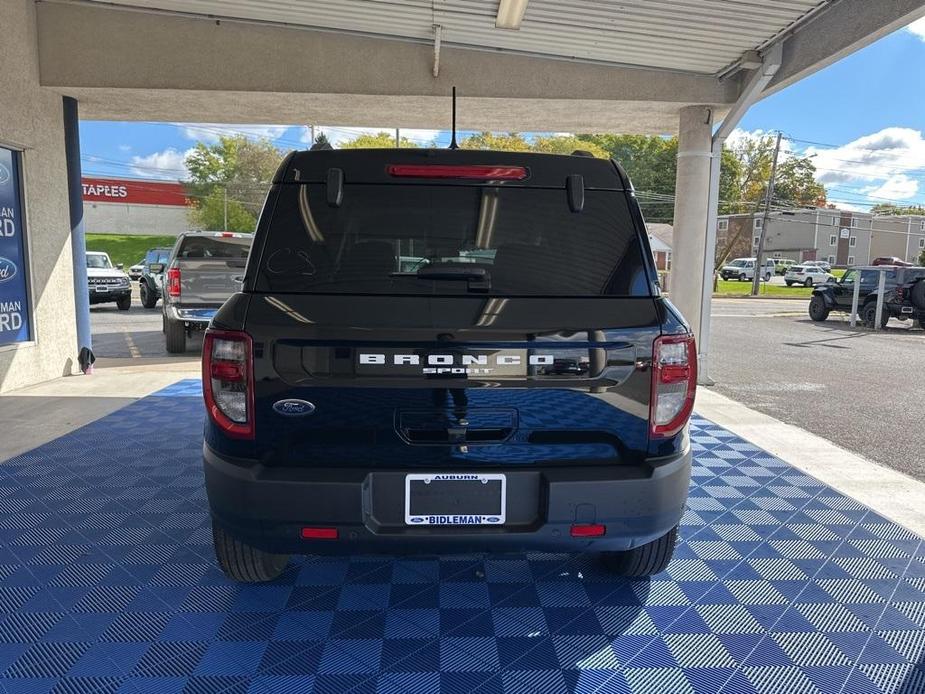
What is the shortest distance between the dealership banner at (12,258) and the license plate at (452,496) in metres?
6.54

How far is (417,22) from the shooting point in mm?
6508

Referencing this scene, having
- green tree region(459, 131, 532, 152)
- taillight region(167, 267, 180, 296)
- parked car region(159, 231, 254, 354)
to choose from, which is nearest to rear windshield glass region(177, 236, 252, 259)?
parked car region(159, 231, 254, 354)

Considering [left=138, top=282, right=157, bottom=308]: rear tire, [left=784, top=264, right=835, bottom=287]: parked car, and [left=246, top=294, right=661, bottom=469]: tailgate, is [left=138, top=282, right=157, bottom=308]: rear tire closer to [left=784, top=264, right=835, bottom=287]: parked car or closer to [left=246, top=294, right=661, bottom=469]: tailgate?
[left=246, top=294, right=661, bottom=469]: tailgate

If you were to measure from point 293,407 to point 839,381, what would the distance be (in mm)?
8869

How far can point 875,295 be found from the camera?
16453mm

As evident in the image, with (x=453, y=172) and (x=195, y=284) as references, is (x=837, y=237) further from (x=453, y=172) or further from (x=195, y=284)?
(x=453, y=172)

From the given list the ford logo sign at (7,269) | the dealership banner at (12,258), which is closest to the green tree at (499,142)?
the dealership banner at (12,258)

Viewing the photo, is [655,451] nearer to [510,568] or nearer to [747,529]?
[510,568]

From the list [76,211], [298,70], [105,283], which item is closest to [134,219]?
[105,283]

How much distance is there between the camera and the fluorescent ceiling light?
18.8 feet

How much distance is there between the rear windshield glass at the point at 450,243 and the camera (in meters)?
2.23

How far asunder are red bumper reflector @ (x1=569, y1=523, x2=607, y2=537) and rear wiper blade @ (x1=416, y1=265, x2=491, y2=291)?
34.9 inches

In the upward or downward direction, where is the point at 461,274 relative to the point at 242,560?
upward

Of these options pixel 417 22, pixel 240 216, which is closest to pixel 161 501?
pixel 417 22
